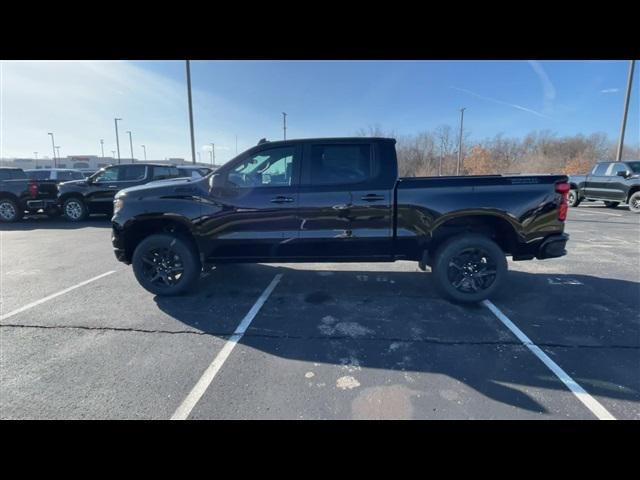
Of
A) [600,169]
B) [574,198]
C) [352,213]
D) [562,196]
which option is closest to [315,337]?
[352,213]

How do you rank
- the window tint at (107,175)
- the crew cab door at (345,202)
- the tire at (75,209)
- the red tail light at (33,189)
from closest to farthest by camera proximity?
the crew cab door at (345,202) < the window tint at (107,175) < the tire at (75,209) < the red tail light at (33,189)

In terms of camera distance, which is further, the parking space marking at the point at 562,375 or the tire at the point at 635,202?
the tire at the point at 635,202

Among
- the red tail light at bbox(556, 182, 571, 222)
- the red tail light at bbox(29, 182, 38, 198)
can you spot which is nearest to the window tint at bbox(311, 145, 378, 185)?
the red tail light at bbox(556, 182, 571, 222)

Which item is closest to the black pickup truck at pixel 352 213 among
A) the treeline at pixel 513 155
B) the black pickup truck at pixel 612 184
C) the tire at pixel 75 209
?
the tire at pixel 75 209

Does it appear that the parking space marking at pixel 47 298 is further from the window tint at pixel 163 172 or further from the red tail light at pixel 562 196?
the red tail light at pixel 562 196

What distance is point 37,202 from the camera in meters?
11.6

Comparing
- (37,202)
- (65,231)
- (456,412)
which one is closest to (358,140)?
(456,412)

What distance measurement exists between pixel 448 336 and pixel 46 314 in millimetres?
4918

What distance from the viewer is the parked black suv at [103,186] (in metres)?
10.6

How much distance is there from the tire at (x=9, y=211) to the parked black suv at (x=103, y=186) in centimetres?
193

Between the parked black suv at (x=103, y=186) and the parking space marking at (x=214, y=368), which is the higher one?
the parked black suv at (x=103, y=186)

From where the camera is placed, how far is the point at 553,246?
12.9ft
